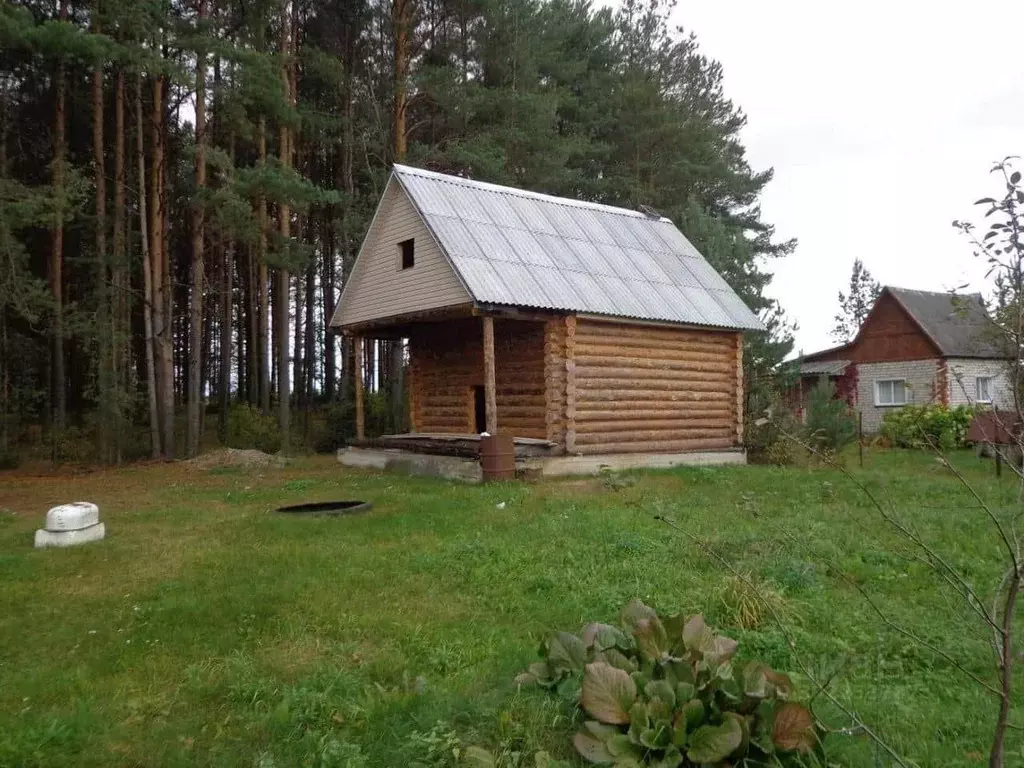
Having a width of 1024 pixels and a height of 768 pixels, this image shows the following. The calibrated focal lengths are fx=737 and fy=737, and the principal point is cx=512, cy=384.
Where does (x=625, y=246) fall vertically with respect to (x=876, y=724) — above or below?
above

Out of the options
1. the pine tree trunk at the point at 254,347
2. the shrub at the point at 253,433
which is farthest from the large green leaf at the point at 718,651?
the pine tree trunk at the point at 254,347

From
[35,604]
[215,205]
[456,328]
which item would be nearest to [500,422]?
[456,328]

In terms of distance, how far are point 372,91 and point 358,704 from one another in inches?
960

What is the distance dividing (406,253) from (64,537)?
9.84 m

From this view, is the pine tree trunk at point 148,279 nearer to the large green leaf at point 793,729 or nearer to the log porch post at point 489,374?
the log porch post at point 489,374

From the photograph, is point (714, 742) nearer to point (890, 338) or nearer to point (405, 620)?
point (405, 620)

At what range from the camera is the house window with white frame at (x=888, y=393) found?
93.7 feet

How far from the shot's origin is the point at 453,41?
25312 mm

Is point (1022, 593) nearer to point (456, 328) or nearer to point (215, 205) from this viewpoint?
point (456, 328)

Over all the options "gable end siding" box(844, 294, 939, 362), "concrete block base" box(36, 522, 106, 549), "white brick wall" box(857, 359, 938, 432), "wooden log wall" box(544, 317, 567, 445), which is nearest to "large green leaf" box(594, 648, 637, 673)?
"concrete block base" box(36, 522, 106, 549)

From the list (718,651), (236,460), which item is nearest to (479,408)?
(236,460)

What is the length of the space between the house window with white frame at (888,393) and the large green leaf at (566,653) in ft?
91.7

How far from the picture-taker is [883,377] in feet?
95.5

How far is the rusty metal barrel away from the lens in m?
13.4
